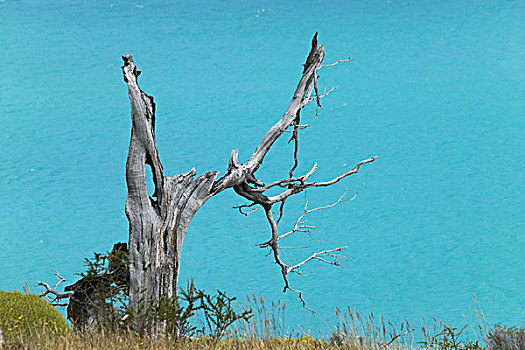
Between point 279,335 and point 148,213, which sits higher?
point 148,213

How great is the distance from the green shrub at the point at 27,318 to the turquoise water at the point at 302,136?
309 inches

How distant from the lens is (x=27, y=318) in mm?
4910

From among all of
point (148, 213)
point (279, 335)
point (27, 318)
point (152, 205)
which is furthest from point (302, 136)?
point (27, 318)

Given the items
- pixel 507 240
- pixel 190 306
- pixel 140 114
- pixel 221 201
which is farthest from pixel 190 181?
pixel 507 240

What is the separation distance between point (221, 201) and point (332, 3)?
21.5 feet

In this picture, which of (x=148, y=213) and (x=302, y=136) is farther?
(x=302, y=136)

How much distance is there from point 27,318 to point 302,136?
11.0 metres

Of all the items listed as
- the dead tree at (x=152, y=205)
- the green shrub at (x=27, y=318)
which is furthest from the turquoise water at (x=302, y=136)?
the green shrub at (x=27, y=318)

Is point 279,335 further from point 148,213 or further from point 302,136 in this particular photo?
point 302,136

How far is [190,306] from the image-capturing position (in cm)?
504

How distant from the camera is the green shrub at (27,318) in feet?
15.5

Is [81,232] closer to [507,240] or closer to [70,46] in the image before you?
[70,46]

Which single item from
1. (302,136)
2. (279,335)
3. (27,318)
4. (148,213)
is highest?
(302,136)

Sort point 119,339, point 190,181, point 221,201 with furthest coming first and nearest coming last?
point 221,201, point 190,181, point 119,339
